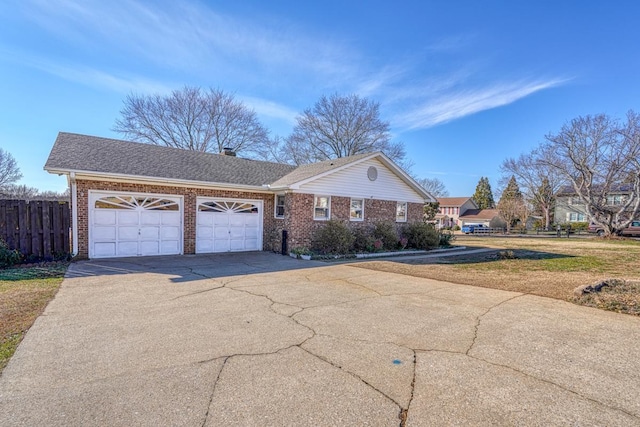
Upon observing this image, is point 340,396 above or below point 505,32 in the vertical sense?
below

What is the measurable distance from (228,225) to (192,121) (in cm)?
1968

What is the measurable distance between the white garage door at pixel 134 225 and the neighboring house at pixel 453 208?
178 feet

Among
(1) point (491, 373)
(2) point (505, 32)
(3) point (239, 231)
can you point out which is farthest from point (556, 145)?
(1) point (491, 373)

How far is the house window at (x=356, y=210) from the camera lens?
51.2ft

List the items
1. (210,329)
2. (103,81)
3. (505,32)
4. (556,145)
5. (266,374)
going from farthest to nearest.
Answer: (556,145) < (103,81) < (505,32) < (210,329) < (266,374)

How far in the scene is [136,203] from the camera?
11.9 meters

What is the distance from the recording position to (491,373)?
11.7 ft

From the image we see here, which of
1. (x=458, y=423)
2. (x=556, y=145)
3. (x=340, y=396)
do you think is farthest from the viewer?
(x=556, y=145)

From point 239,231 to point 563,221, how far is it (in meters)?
54.4

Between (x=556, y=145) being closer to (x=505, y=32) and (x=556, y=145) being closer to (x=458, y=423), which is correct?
(x=505, y=32)

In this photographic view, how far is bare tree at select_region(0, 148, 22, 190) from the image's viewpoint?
31359 millimetres

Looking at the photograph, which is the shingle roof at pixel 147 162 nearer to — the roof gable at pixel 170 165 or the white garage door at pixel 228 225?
the roof gable at pixel 170 165

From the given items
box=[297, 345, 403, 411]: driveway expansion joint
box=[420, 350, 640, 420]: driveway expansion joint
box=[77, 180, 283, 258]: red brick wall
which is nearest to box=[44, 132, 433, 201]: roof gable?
box=[77, 180, 283, 258]: red brick wall

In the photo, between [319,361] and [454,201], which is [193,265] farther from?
[454,201]
